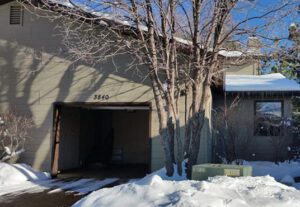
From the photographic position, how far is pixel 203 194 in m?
7.08

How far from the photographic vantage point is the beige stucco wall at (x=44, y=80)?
1484 cm

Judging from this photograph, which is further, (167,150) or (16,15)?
(16,15)

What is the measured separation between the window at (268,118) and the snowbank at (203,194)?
9.77 meters

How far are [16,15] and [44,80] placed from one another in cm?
276

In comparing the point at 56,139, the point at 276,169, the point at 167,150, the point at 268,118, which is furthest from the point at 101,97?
the point at 268,118

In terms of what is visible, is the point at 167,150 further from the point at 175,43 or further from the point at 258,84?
the point at 258,84

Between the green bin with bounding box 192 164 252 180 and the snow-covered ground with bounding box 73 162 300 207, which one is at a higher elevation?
the green bin with bounding box 192 164 252 180

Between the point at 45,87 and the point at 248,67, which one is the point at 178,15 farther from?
the point at 248,67

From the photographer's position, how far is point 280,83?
18.8m

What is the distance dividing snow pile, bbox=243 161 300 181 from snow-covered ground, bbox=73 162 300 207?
5.77 m

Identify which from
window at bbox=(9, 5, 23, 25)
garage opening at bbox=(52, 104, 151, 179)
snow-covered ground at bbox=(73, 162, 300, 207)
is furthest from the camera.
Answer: garage opening at bbox=(52, 104, 151, 179)

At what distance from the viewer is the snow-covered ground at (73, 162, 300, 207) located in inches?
268

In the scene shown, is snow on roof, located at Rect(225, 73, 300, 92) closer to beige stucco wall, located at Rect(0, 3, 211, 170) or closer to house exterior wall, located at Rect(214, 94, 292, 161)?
house exterior wall, located at Rect(214, 94, 292, 161)

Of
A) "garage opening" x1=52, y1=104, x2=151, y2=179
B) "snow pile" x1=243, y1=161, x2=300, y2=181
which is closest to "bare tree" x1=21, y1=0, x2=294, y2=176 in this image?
A: "snow pile" x1=243, y1=161, x2=300, y2=181
